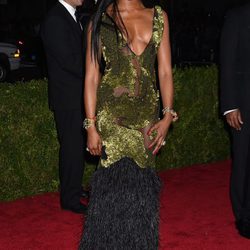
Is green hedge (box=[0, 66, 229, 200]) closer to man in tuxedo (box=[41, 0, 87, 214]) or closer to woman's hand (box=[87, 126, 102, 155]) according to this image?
man in tuxedo (box=[41, 0, 87, 214])

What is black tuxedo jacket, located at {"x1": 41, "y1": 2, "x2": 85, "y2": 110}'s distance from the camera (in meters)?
5.28

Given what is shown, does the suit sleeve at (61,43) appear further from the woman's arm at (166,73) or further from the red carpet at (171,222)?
the woman's arm at (166,73)

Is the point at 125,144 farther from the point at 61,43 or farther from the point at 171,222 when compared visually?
the point at 171,222

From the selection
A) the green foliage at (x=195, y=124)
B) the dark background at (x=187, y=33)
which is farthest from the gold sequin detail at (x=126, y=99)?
the dark background at (x=187, y=33)

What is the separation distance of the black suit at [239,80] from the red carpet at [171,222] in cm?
40

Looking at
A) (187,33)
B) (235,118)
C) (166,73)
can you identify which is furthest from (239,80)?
(187,33)

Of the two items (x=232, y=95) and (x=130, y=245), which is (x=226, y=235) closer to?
(x=232, y=95)

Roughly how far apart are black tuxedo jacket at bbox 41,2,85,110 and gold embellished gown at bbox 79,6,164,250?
181 centimetres

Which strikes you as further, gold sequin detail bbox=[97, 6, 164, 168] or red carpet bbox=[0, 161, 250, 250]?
red carpet bbox=[0, 161, 250, 250]

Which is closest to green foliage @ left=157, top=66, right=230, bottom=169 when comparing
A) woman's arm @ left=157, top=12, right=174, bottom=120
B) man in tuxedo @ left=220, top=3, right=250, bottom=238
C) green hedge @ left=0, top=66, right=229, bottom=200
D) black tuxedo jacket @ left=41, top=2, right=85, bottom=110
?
green hedge @ left=0, top=66, right=229, bottom=200

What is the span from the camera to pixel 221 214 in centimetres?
577

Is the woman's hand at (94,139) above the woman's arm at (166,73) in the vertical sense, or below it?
below

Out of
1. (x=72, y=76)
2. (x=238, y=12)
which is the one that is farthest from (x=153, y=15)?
(x=72, y=76)

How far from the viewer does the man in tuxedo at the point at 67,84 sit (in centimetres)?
529
